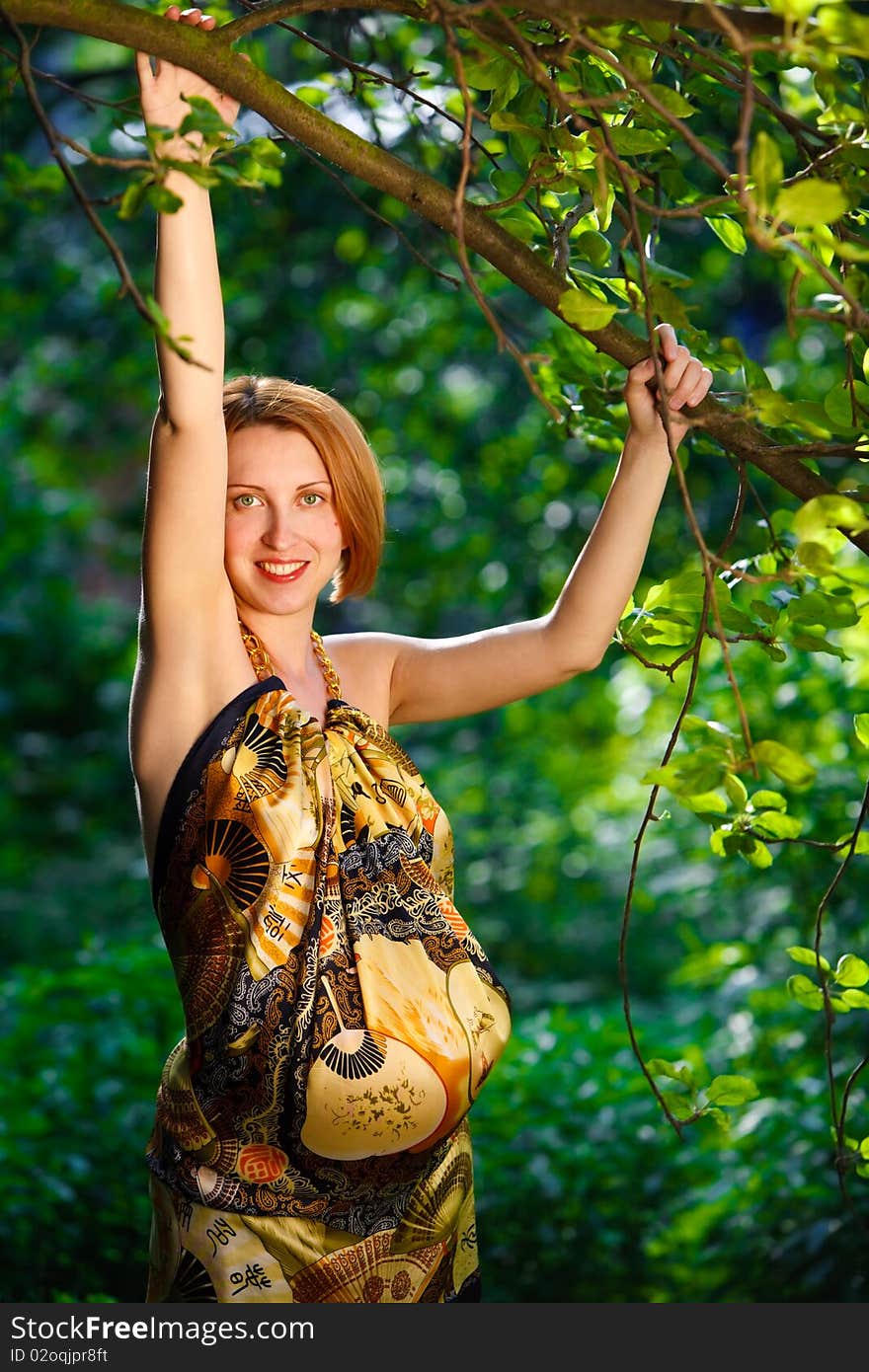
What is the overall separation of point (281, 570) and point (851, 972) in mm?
726

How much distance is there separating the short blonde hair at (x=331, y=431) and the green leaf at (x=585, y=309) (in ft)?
1.54

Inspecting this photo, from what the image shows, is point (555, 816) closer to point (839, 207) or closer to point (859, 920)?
point (859, 920)

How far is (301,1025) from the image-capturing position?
4.49 feet

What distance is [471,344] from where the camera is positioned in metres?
4.77

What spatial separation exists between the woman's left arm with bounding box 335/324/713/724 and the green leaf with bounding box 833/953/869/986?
1.56 ft

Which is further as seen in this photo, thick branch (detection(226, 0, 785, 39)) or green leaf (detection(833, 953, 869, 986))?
green leaf (detection(833, 953, 869, 986))

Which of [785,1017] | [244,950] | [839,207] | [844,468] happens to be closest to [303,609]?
[244,950]

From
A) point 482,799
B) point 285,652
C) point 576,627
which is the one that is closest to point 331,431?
point 285,652

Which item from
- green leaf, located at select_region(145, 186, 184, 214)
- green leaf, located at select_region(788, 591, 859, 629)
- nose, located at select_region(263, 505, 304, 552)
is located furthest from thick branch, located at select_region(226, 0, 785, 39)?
nose, located at select_region(263, 505, 304, 552)

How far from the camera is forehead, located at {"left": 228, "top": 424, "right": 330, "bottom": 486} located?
1.54 m

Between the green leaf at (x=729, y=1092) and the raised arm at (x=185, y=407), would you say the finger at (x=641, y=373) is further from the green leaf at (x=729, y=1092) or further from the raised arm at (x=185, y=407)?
the green leaf at (x=729, y=1092)

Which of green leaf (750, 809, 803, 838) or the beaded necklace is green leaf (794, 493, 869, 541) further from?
the beaded necklace

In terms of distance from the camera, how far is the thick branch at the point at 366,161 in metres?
1.13

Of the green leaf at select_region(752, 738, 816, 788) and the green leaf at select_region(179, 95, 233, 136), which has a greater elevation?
the green leaf at select_region(179, 95, 233, 136)
